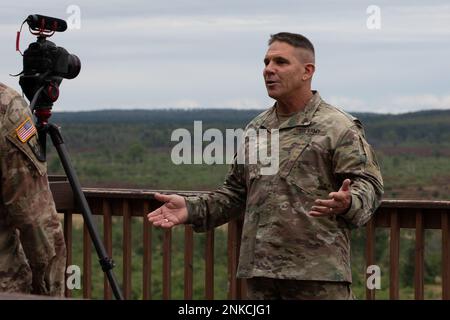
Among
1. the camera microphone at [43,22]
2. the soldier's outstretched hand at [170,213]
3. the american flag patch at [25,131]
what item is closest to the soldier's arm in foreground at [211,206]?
the soldier's outstretched hand at [170,213]

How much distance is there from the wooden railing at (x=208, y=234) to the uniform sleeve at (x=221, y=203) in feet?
2.76

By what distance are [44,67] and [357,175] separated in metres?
1.57

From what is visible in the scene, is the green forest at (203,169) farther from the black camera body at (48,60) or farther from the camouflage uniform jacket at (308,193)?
the camouflage uniform jacket at (308,193)

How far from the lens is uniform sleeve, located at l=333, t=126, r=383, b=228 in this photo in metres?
4.62

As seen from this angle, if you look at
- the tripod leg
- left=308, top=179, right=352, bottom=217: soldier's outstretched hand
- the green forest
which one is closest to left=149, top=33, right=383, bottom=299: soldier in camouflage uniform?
left=308, top=179, right=352, bottom=217: soldier's outstretched hand

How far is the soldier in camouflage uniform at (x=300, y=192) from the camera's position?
4.74 meters

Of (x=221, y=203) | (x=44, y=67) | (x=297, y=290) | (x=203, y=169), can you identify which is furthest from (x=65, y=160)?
(x=203, y=169)

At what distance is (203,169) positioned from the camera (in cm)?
6141

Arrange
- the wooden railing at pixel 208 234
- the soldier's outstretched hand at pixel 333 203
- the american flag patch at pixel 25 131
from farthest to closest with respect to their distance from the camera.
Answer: the wooden railing at pixel 208 234, the american flag patch at pixel 25 131, the soldier's outstretched hand at pixel 333 203

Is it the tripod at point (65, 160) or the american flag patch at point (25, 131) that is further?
the tripod at point (65, 160)

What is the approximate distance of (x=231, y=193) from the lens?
5102 mm

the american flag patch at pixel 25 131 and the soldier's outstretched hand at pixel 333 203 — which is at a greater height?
the american flag patch at pixel 25 131

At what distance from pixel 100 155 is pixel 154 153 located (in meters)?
3.31

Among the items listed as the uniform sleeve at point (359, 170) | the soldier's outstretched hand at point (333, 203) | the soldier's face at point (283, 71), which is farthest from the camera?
the soldier's face at point (283, 71)
